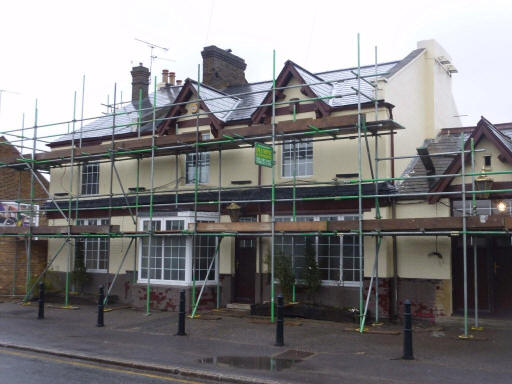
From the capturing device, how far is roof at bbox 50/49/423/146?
1820 cm

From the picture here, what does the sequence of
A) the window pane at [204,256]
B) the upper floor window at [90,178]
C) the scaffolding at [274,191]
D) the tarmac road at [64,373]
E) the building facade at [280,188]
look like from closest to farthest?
the tarmac road at [64,373], the scaffolding at [274,191], the building facade at [280,188], the window pane at [204,256], the upper floor window at [90,178]

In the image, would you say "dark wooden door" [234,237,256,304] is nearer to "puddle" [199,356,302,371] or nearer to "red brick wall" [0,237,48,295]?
"puddle" [199,356,302,371]

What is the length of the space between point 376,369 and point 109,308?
1130 centimetres

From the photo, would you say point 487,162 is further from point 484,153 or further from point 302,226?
point 302,226

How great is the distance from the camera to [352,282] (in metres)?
16.4

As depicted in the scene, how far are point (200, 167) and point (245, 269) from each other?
4144mm

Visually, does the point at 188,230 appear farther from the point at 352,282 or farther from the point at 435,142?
the point at 435,142

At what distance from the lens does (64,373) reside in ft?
32.4

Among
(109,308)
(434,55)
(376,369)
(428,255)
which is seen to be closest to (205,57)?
(434,55)

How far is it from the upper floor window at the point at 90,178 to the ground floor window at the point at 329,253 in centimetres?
866

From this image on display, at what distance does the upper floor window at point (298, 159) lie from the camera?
18.1 m

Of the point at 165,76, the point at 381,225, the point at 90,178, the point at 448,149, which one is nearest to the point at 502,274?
the point at 381,225

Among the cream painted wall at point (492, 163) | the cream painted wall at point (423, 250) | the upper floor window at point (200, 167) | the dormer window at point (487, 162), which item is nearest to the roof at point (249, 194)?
the upper floor window at point (200, 167)

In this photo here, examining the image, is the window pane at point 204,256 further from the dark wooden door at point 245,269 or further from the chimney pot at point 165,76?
the chimney pot at point 165,76
